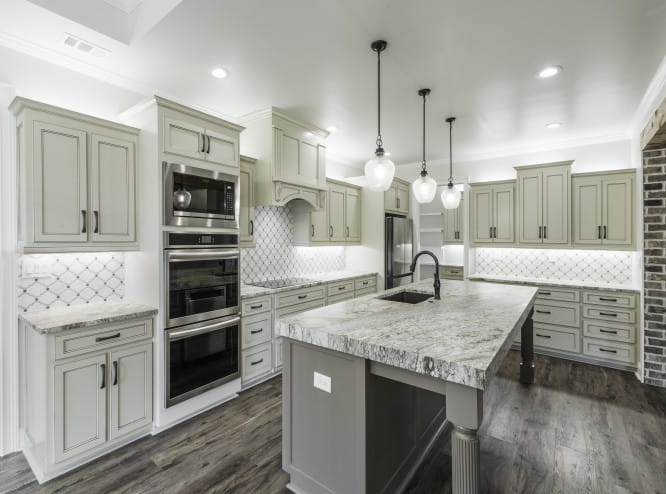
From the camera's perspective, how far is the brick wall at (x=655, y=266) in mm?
3291

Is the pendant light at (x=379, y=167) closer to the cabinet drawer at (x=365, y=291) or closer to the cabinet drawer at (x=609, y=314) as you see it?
the cabinet drawer at (x=365, y=291)

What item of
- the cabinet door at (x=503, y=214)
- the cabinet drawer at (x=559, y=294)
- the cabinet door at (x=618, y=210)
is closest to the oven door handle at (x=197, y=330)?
the cabinet drawer at (x=559, y=294)

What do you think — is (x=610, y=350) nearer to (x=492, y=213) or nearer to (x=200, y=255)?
(x=492, y=213)

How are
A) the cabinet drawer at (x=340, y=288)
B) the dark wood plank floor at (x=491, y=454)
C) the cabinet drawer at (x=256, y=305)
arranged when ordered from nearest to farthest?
the dark wood plank floor at (x=491, y=454) < the cabinet drawer at (x=256, y=305) < the cabinet drawer at (x=340, y=288)

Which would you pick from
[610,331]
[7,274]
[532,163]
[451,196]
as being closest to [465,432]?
[451,196]

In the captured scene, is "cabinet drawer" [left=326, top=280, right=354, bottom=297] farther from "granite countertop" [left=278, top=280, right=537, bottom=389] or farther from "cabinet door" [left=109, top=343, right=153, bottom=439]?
"cabinet door" [left=109, top=343, right=153, bottom=439]

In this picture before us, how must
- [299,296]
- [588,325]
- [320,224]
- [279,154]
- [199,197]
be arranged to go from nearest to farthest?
[199,197], [279,154], [299,296], [588,325], [320,224]

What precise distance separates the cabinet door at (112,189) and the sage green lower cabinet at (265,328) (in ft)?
3.93

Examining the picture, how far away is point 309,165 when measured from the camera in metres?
3.92

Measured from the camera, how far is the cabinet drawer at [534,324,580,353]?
397 cm

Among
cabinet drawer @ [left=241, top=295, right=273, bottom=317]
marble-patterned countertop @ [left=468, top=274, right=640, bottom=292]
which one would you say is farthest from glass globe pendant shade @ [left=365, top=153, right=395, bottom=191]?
marble-patterned countertop @ [left=468, top=274, right=640, bottom=292]

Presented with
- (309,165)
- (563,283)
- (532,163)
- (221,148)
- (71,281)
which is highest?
(532,163)

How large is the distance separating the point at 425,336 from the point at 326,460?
86 centimetres

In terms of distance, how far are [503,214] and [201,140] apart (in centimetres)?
404
